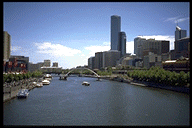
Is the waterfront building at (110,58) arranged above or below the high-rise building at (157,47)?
below

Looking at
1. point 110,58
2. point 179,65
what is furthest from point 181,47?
point 110,58

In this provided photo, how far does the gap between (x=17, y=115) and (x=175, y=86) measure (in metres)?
33.6

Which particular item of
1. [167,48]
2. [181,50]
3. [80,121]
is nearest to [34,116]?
[80,121]

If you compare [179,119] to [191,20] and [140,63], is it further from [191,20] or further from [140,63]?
[140,63]

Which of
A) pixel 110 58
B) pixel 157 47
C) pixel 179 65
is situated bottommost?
pixel 179 65

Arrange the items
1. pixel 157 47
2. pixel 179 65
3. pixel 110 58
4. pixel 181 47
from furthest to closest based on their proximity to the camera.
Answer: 1. pixel 110 58
2. pixel 157 47
3. pixel 181 47
4. pixel 179 65

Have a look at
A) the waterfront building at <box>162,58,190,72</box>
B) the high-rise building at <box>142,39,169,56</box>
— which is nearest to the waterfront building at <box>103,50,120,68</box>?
the high-rise building at <box>142,39,169,56</box>

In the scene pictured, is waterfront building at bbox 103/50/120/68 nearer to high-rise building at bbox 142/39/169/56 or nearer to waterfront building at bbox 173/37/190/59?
high-rise building at bbox 142/39/169/56

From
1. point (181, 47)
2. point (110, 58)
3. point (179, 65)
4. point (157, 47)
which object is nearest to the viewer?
point (179, 65)

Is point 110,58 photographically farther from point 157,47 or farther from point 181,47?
point 181,47

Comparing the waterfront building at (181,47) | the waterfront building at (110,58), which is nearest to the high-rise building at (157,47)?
the waterfront building at (110,58)

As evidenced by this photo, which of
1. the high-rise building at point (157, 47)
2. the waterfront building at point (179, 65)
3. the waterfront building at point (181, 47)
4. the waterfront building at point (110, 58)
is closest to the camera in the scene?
the waterfront building at point (179, 65)

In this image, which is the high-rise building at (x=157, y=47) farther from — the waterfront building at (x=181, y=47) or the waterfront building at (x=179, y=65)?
the waterfront building at (x=179, y=65)

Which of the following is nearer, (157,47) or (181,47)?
(181,47)
